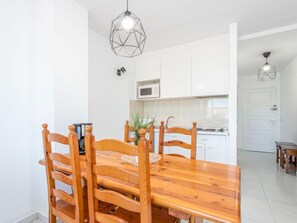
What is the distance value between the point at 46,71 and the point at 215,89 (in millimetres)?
2362

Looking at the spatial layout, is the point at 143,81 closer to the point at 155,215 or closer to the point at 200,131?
the point at 200,131

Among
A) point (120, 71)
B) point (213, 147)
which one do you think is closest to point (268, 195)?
point (213, 147)

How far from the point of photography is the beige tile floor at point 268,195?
1.86m

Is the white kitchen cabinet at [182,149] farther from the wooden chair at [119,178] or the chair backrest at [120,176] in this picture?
the chair backrest at [120,176]

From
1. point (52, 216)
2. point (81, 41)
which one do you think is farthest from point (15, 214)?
point (81, 41)

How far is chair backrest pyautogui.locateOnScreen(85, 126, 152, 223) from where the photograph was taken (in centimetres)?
73

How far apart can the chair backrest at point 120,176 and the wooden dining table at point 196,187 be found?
0.29ft

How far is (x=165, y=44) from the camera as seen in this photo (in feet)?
10.1

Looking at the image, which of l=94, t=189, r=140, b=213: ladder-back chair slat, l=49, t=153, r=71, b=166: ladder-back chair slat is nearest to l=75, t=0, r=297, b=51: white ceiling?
l=49, t=153, r=71, b=166: ladder-back chair slat

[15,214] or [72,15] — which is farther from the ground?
[72,15]

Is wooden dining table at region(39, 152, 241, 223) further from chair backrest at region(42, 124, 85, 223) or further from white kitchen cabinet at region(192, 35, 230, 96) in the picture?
white kitchen cabinet at region(192, 35, 230, 96)

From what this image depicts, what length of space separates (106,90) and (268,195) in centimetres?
287

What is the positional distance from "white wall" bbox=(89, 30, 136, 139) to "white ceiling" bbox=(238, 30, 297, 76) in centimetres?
229

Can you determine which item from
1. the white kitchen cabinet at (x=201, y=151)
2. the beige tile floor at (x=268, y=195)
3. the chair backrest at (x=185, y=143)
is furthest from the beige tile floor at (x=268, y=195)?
the chair backrest at (x=185, y=143)
